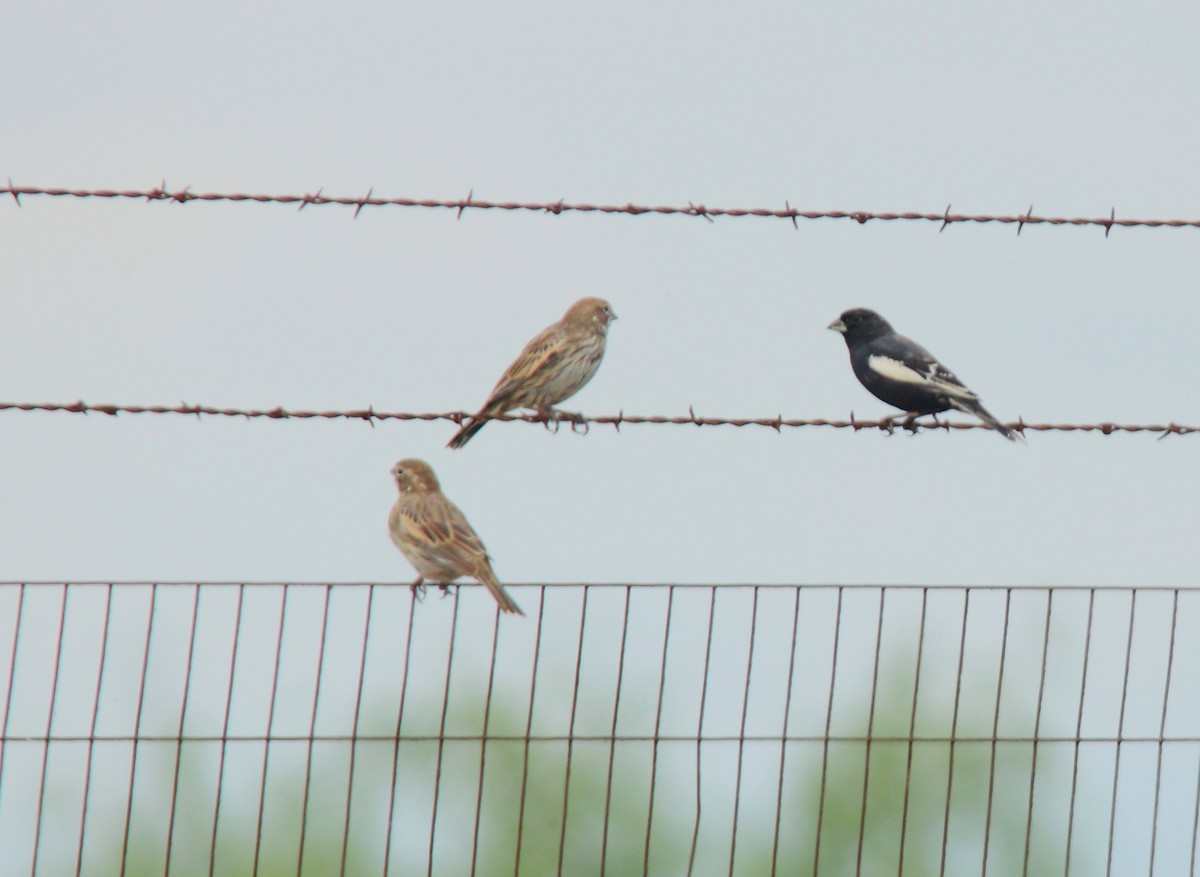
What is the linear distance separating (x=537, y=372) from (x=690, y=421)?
2866mm

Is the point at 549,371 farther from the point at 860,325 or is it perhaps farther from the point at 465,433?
the point at 860,325

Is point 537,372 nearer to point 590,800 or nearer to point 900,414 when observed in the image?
point 900,414

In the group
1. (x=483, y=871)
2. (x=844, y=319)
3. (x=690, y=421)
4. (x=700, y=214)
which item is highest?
(x=844, y=319)

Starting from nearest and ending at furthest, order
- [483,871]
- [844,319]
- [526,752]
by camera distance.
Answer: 1. [526,752]
2. [844,319]
3. [483,871]

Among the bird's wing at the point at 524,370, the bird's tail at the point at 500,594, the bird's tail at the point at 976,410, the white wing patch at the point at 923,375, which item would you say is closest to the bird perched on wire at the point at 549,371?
the bird's wing at the point at 524,370

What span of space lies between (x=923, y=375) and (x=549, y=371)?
6.00 feet

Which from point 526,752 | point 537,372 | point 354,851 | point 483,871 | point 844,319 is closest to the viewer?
point 526,752

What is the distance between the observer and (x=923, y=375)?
921cm

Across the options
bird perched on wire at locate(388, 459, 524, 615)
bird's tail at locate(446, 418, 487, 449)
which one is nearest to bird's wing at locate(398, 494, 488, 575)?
bird perched on wire at locate(388, 459, 524, 615)

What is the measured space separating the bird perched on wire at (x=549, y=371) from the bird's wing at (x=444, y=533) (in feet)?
1.99

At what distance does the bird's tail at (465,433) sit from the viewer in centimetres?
847

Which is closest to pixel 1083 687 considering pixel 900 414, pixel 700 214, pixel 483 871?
pixel 700 214

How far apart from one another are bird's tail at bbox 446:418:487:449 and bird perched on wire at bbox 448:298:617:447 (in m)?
0.64

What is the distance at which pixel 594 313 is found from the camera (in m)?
10.2
